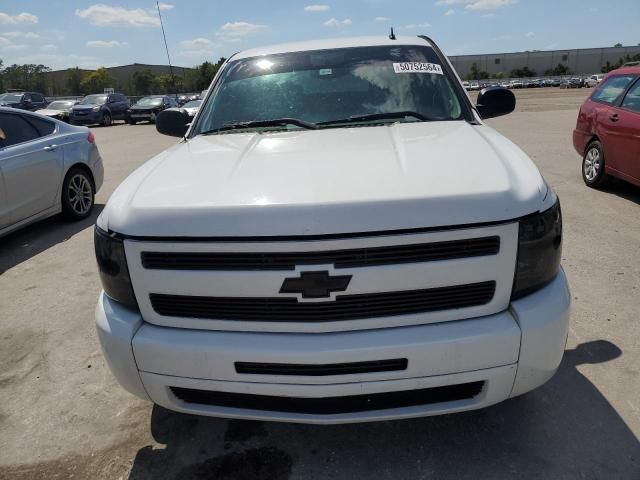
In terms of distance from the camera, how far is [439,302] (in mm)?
1845

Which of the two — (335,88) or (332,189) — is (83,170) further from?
(332,189)

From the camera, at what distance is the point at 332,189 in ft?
6.08

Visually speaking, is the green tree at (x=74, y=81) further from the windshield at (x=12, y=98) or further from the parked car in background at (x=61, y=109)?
the parked car in background at (x=61, y=109)

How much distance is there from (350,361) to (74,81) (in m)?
107

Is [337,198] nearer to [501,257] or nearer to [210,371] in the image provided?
[501,257]

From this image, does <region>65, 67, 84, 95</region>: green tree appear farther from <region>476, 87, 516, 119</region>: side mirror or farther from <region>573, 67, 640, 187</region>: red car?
<region>476, 87, 516, 119</region>: side mirror

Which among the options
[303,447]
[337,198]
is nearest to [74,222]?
[303,447]

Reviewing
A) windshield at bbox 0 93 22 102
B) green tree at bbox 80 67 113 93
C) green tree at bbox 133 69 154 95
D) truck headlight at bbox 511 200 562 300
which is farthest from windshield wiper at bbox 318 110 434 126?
green tree at bbox 80 67 113 93

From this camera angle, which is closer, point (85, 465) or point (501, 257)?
point (501, 257)

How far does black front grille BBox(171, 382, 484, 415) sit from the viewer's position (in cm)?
197

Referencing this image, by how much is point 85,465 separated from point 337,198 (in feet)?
5.79

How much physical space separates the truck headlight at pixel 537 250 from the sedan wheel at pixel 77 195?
5841mm

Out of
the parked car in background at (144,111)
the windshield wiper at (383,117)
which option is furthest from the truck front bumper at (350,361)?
the parked car in background at (144,111)

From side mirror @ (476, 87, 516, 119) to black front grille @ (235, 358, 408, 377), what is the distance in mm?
2331
